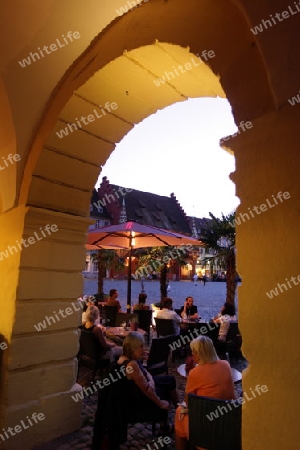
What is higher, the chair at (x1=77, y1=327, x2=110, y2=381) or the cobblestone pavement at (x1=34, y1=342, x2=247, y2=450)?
the chair at (x1=77, y1=327, x2=110, y2=381)

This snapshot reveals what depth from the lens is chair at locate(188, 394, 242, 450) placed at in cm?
245

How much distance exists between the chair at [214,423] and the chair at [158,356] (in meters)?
2.14

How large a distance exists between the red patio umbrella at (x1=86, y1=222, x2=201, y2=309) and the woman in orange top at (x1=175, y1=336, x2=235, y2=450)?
4.84 meters

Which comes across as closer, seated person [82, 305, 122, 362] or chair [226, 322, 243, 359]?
seated person [82, 305, 122, 362]

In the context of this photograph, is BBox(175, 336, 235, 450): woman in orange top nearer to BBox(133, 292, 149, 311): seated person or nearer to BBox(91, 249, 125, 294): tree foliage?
BBox(133, 292, 149, 311): seated person

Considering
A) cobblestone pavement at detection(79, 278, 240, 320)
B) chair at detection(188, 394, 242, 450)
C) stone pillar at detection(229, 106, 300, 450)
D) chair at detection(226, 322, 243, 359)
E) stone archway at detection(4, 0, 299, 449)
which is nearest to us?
stone pillar at detection(229, 106, 300, 450)

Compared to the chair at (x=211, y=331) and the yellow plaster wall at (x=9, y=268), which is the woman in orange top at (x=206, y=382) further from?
the chair at (x=211, y=331)

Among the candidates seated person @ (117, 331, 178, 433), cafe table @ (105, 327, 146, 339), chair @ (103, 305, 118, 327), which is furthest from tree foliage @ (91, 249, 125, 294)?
seated person @ (117, 331, 178, 433)

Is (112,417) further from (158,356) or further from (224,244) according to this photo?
(224,244)

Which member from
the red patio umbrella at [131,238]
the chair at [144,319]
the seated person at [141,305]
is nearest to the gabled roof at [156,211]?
the red patio umbrella at [131,238]

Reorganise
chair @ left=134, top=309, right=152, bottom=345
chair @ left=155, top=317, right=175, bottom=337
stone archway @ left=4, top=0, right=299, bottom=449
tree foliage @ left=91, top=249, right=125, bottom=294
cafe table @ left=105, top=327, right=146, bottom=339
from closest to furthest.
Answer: stone archway @ left=4, top=0, right=299, bottom=449 < cafe table @ left=105, top=327, right=146, bottom=339 < chair @ left=155, top=317, right=175, bottom=337 < chair @ left=134, top=309, right=152, bottom=345 < tree foliage @ left=91, top=249, right=125, bottom=294

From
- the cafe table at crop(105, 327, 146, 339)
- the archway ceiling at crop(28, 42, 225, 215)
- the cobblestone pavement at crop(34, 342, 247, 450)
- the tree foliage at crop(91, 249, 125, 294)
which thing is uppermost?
the archway ceiling at crop(28, 42, 225, 215)

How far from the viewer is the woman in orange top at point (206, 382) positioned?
2977 mm

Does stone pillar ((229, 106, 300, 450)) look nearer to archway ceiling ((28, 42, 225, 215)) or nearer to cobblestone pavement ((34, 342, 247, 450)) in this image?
archway ceiling ((28, 42, 225, 215))
